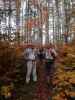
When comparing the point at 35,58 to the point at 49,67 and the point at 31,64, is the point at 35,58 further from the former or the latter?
the point at 31,64

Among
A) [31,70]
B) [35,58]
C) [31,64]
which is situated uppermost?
[35,58]

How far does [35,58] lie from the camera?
586 inches

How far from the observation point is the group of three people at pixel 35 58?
14.0m

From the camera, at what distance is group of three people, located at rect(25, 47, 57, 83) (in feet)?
46.0

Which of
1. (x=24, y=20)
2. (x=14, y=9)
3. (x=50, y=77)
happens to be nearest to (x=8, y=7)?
(x=14, y=9)

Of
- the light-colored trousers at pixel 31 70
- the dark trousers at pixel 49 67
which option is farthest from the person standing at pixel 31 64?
the dark trousers at pixel 49 67

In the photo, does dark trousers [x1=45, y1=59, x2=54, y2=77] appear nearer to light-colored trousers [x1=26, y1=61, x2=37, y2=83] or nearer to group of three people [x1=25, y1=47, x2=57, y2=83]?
group of three people [x1=25, y1=47, x2=57, y2=83]

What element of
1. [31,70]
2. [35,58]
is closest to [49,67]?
[35,58]

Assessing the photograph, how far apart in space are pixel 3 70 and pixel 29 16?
600 inches

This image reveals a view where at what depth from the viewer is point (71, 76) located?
1199 centimetres

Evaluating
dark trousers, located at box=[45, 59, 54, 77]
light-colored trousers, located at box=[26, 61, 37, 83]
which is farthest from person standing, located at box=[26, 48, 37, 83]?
dark trousers, located at box=[45, 59, 54, 77]

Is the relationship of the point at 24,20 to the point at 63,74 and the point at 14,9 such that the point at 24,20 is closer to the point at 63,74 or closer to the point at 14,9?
the point at 14,9

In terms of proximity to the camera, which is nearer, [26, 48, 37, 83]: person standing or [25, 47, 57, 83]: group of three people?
[26, 48, 37, 83]: person standing

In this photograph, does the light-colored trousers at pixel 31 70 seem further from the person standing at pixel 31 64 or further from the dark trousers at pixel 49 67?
the dark trousers at pixel 49 67
